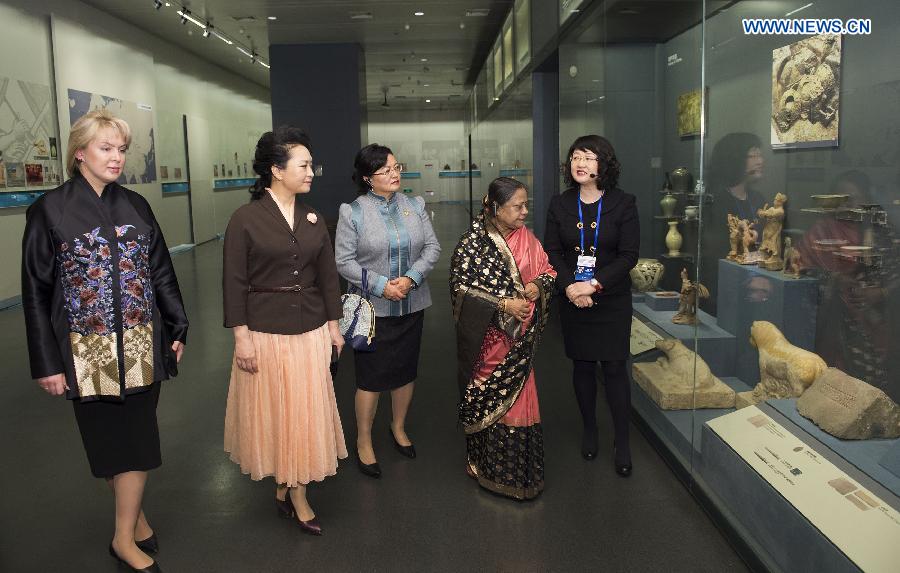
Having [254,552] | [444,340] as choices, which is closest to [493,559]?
[254,552]

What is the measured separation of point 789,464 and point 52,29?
35.0 feet

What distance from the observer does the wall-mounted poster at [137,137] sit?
1216 cm

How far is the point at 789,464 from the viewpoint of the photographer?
8.93 feet

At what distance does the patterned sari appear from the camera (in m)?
3.29

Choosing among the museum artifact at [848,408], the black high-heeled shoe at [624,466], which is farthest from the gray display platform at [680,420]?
the museum artifact at [848,408]

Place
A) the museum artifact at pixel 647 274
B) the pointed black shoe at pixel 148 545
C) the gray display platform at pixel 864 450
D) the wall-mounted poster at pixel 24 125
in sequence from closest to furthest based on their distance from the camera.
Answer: the gray display platform at pixel 864 450
the pointed black shoe at pixel 148 545
the museum artifact at pixel 647 274
the wall-mounted poster at pixel 24 125

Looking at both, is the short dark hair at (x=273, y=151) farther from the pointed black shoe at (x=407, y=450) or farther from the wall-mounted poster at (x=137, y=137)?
the wall-mounted poster at (x=137, y=137)

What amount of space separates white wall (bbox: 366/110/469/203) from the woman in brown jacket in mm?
24890

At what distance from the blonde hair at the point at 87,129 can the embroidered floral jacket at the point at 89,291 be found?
8 centimetres

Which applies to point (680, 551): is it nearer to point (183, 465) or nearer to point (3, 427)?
point (183, 465)

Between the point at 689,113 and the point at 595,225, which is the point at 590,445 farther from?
the point at 689,113

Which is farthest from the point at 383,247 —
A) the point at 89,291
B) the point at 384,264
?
the point at 89,291

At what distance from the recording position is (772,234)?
3027mm

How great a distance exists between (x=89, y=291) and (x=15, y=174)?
25.8 ft
